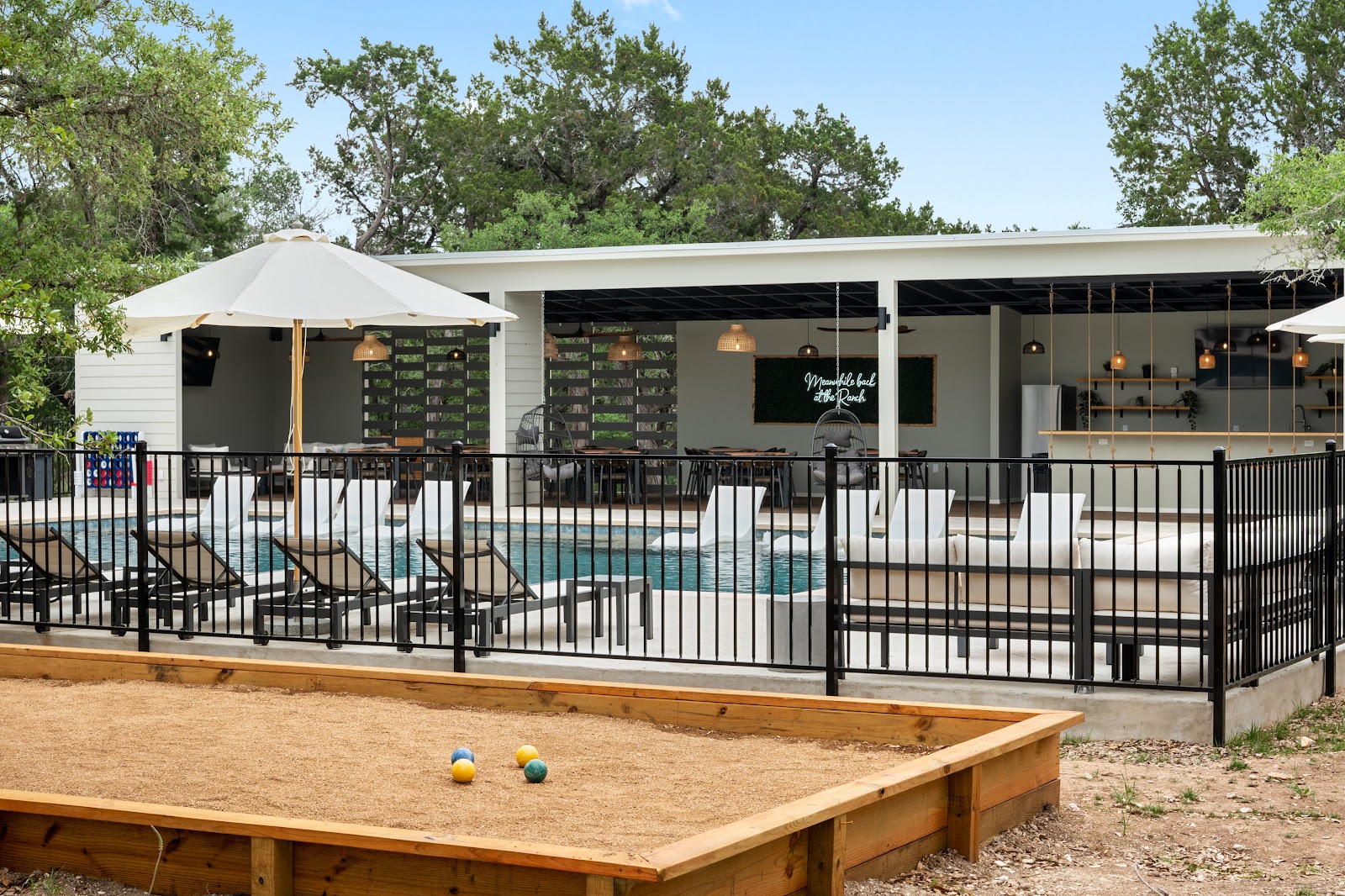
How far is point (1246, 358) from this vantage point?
786 inches

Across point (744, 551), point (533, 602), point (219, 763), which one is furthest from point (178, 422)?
point (219, 763)

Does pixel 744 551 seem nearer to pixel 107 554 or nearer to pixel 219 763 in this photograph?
pixel 107 554

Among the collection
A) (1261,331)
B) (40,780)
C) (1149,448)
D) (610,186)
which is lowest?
(40,780)

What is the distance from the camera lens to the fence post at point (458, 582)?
6.95m

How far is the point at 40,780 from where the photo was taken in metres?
4.52

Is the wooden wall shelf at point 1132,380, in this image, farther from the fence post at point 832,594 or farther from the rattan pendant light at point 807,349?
the fence post at point 832,594

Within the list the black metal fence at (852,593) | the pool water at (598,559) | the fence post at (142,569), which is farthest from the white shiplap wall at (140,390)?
the fence post at (142,569)

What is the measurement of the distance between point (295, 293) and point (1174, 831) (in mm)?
5954

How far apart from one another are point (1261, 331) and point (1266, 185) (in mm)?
6316

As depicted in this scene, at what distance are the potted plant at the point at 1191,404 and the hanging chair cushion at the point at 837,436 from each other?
16.8ft

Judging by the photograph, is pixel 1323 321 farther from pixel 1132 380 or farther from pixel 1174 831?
pixel 1132 380

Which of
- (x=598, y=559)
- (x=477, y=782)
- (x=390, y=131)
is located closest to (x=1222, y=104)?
(x=390, y=131)

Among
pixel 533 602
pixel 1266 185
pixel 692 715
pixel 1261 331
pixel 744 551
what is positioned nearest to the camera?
pixel 692 715

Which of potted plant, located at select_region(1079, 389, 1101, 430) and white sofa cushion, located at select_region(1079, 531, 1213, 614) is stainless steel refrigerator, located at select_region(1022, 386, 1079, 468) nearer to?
potted plant, located at select_region(1079, 389, 1101, 430)
